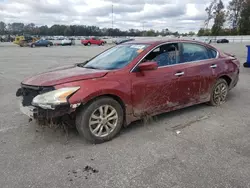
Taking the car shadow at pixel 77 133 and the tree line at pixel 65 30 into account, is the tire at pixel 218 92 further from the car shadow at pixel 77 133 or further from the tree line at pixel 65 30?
the tree line at pixel 65 30

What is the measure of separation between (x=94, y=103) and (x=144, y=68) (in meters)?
1.00

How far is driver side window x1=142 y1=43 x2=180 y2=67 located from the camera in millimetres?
4145

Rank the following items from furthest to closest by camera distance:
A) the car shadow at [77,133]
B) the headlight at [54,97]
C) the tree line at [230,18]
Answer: the tree line at [230,18], the car shadow at [77,133], the headlight at [54,97]

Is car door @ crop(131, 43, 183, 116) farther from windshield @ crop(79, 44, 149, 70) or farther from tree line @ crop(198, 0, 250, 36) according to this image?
tree line @ crop(198, 0, 250, 36)

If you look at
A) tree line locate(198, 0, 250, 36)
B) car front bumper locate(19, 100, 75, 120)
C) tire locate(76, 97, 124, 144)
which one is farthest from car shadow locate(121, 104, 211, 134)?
tree line locate(198, 0, 250, 36)

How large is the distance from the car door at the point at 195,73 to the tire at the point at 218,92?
23 centimetres

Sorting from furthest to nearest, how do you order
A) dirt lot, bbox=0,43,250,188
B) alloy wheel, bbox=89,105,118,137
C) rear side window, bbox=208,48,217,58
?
rear side window, bbox=208,48,217,58 < alloy wheel, bbox=89,105,118,137 < dirt lot, bbox=0,43,250,188

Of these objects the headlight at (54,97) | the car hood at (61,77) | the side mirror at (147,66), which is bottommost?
the headlight at (54,97)

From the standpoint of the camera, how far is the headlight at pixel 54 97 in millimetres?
3182

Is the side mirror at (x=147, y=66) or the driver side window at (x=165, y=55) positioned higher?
the driver side window at (x=165, y=55)

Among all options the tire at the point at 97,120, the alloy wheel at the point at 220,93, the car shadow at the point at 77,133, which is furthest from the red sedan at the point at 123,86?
the car shadow at the point at 77,133

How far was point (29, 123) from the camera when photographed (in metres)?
4.37

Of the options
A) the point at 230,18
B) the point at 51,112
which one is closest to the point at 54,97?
the point at 51,112

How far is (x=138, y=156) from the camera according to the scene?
3.19 meters
